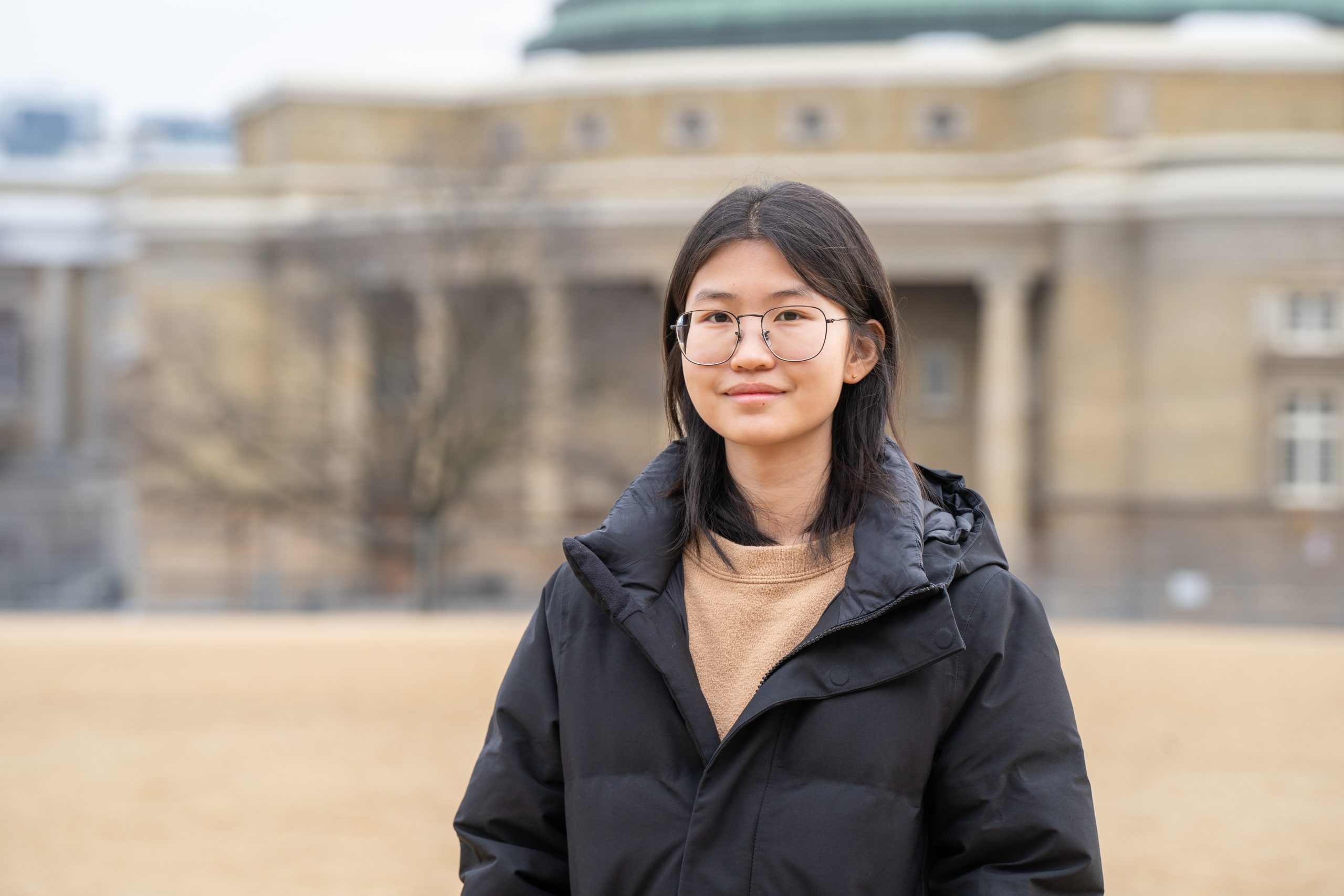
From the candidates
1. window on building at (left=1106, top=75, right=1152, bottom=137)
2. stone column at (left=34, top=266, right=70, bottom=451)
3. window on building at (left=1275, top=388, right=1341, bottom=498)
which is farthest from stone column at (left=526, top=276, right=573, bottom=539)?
stone column at (left=34, top=266, right=70, bottom=451)

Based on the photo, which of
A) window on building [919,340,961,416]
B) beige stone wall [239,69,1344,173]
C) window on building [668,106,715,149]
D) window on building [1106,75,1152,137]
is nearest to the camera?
window on building [1106,75,1152,137]

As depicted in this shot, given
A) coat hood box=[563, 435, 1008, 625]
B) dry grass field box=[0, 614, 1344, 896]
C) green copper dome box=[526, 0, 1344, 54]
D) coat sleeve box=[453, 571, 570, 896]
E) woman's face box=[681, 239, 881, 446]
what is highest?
green copper dome box=[526, 0, 1344, 54]

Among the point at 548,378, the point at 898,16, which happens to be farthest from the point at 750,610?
the point at 898,16

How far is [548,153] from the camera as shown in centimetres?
4691

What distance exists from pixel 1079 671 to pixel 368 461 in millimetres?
19357

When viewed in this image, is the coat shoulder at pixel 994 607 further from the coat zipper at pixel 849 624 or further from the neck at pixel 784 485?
the neck at pixel 784 485

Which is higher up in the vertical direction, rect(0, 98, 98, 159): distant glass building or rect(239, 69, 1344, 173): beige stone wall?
rect(0, 98, 98, 159): distant glass building

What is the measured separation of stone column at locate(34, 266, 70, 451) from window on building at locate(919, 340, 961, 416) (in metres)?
35.6

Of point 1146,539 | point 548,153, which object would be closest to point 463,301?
point 548,153

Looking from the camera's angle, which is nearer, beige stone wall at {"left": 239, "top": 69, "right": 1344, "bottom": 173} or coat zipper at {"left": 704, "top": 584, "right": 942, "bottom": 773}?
coat zipper at {"left": 704, "top": 584, "right": 942, "bottom": 773}

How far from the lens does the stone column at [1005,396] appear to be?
143 ft

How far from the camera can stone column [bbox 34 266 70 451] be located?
2589 inches

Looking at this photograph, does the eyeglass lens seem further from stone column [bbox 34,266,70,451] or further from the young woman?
stone column [bbox 34,266,70,451]

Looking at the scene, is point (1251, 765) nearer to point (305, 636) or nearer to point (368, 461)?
point (305, 636)
